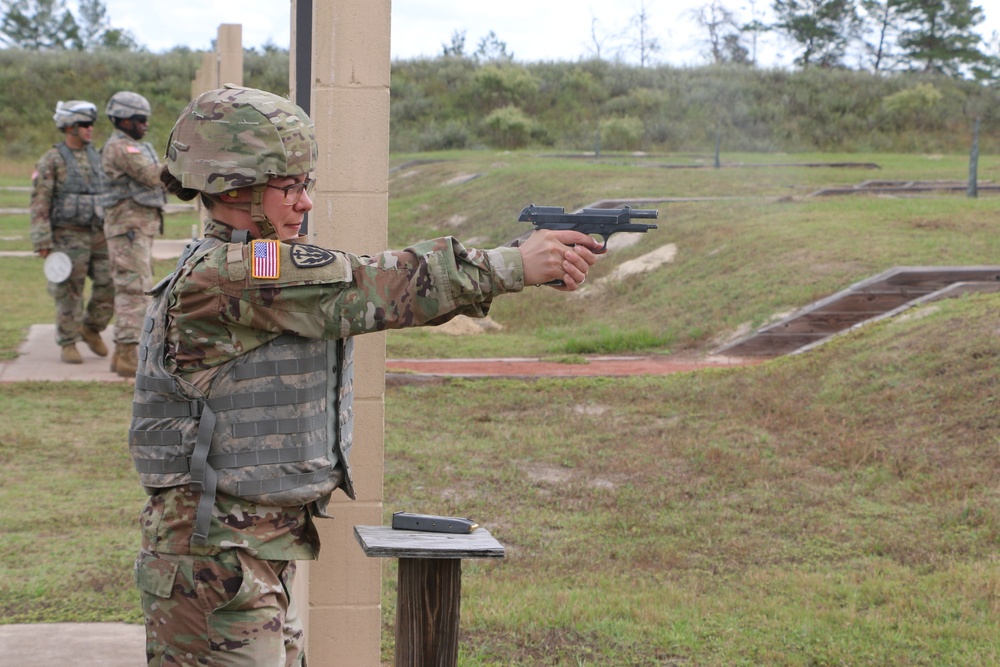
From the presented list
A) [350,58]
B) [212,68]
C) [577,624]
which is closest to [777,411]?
[577,624]

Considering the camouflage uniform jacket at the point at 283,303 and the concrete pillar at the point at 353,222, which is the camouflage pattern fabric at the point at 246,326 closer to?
the camouflage uniform jacket at the point at 283,303

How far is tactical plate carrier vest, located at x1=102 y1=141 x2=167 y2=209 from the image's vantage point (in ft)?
29.3

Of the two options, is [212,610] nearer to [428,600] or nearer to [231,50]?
[428,600]

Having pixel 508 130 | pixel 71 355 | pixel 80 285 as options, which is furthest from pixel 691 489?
pixel 508 130

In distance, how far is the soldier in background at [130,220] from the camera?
8859 mm

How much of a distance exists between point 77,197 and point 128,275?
101cm

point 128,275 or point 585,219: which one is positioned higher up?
point 585,219

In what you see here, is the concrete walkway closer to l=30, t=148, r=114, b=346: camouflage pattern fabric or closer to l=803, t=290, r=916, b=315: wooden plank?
l=30, t=148, r=114, b=346: camouflage pattern fabric

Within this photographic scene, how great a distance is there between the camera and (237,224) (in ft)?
9.07

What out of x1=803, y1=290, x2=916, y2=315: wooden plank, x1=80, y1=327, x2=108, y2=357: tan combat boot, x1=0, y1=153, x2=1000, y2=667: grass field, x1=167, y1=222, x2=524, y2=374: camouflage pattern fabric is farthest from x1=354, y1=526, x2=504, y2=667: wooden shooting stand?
x1=803, y1=290, x2=916, y2=315: wooden plank

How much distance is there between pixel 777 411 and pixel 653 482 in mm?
1805

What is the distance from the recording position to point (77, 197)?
376 inches

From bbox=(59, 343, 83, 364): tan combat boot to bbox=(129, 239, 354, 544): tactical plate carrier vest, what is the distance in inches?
301

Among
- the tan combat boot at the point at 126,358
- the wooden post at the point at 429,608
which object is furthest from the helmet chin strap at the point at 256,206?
the tan combat boot at the point at 126,358
